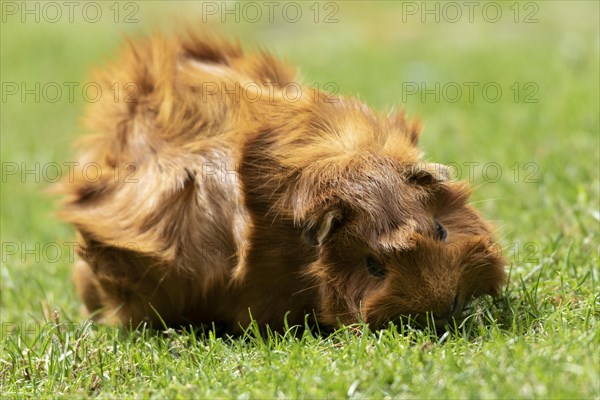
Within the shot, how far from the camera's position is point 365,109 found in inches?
157

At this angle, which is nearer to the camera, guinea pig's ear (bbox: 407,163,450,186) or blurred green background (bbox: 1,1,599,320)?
guinea pig's ear (bbox: 407,163,450,186)

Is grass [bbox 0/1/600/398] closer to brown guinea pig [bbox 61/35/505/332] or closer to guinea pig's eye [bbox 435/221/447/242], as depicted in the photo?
brown guinea pig [bbox 61/35/505/332]

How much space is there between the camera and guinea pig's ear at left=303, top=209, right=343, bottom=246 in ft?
11.3

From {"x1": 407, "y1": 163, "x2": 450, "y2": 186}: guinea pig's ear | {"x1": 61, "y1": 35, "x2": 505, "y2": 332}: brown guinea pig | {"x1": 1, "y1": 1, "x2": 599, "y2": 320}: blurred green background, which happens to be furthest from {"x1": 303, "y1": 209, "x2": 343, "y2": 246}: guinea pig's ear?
{"x1": 1, "y1": 1, "x2": 599, "y2": 320}: blurred green background

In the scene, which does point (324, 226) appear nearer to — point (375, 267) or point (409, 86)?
point (375, 267)

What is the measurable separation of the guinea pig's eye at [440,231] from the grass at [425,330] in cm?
33

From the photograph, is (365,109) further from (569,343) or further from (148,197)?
(569,343)

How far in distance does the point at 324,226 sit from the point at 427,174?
0.45 m

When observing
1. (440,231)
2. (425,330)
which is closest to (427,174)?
(440,231)

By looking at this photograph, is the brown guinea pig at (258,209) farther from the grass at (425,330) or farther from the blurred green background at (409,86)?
the blurred green background at (409,86)

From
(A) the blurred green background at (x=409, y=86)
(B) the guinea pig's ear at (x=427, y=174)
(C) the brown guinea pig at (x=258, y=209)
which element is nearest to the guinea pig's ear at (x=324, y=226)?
(C) the brown guinea pig at (x=258, y=209)

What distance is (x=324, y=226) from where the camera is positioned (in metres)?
3.47

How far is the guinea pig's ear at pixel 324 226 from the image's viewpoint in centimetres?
345

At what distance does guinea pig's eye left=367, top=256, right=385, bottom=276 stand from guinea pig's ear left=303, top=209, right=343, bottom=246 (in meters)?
0.18
